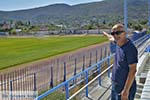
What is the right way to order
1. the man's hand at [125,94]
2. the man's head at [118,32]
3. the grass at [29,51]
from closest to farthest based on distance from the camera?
the man's hand at [125,94], the man's head at [118,32], the grass at [29,51]

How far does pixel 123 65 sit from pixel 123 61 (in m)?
0.06

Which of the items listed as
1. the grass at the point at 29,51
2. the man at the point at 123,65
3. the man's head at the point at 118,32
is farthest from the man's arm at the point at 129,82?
the grass at the point at 29,51

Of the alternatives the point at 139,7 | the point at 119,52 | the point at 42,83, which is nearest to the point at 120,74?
the point at 119,52

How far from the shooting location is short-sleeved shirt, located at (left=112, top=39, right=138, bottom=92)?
12.9 feet

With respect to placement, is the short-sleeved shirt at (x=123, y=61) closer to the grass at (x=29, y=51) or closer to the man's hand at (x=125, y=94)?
the man's hand at (x=125, y=94)

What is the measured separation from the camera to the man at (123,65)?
12.9 ft


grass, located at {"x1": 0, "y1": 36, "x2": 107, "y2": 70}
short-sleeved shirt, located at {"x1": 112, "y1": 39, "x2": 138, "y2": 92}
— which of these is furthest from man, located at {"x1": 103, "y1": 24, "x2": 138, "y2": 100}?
grass, located at {"x1": 0, "y1": 36, "x2": 107, "y2": 70}

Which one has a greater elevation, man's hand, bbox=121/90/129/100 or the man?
the man

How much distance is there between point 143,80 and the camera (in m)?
9.67

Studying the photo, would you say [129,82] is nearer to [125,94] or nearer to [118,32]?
[125,94]

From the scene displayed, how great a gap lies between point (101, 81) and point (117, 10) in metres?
146

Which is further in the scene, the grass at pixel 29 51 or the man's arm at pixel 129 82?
the grass at pixel 29 51

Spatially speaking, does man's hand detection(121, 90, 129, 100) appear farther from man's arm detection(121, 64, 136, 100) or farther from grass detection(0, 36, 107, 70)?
grass detection(0, 36, 107, 70)

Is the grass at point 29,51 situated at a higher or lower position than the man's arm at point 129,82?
lower
